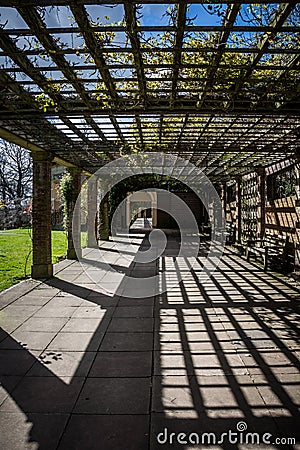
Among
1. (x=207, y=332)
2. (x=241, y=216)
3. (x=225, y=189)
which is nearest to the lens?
(x=207, y=332)

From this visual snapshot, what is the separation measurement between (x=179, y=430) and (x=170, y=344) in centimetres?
153

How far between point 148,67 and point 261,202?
309 inches

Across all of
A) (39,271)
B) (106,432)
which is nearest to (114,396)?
(106,432)

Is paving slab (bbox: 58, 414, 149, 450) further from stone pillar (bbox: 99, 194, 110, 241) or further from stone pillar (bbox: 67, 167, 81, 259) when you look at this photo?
stone pillar (bbox: 99, 194, 110, 241)

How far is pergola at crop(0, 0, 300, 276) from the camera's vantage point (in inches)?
101

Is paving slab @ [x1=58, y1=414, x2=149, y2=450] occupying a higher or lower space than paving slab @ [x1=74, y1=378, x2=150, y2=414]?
lower

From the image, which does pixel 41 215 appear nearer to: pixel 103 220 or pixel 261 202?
pixel 261 202

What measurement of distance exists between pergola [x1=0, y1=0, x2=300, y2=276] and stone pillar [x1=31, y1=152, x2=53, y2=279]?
1.24 metres

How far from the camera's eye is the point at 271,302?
5621 millimetres

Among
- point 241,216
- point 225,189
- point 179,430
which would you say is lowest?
point 179,430

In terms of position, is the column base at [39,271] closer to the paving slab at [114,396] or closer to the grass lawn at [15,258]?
the grass lawn at [15,258]

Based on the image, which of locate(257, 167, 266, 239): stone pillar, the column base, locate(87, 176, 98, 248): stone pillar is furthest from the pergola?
locate(87, 176, 98, 248): stone pillar

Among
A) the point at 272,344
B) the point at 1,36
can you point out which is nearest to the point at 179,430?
the point at 272,344

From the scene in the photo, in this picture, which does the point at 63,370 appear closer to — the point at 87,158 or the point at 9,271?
the point at 9,271
